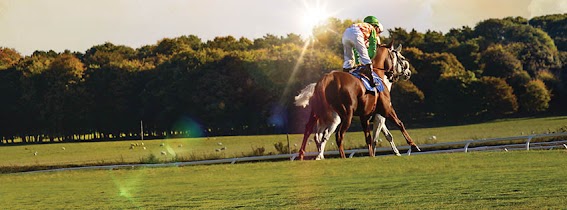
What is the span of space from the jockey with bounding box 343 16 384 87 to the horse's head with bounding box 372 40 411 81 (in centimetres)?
20

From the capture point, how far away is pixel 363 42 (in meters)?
16.4

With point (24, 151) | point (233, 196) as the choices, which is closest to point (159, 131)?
point (24, 151)

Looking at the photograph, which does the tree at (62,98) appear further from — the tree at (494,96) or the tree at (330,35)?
the tree at (494,96)

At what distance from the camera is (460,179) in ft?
35.5

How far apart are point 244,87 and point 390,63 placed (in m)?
59.4

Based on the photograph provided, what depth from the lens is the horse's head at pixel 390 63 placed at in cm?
1706

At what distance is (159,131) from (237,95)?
1004 centimetres

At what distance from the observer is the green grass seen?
856 centimetres

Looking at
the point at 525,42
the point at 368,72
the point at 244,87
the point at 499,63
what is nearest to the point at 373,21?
the point at 368,72

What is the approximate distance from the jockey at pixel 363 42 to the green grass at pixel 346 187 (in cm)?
204

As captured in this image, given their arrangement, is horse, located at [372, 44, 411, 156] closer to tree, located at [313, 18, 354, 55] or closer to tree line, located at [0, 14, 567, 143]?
tree line, located at [0, 14, 567, 143]

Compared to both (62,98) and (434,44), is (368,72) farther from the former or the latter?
(434,44)

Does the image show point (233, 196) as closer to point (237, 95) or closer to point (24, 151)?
point (24, 151)

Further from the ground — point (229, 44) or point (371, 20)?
point (229, 44)
